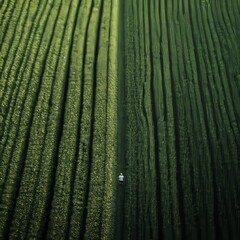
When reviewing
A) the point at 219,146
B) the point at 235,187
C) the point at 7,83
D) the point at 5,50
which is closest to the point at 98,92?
the point at 7,83

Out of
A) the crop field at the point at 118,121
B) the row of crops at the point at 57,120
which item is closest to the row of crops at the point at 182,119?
the crop field at the point at 118,121

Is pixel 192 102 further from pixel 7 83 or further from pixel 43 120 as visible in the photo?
pixel 7 83

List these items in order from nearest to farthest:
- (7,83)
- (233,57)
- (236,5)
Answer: (7,83), (233,57), (236,5)

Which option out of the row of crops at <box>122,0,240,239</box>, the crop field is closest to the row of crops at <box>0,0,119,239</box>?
the crop field

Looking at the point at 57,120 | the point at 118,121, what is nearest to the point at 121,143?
the point at 118,121

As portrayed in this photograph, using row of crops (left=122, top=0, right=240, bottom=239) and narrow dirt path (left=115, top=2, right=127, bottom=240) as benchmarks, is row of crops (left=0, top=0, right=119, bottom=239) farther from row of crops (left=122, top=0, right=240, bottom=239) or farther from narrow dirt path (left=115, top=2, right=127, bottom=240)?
row of crops (left=122, top=0, right=240, bottom=239)

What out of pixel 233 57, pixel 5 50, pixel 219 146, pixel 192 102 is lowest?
pixel 219 146
